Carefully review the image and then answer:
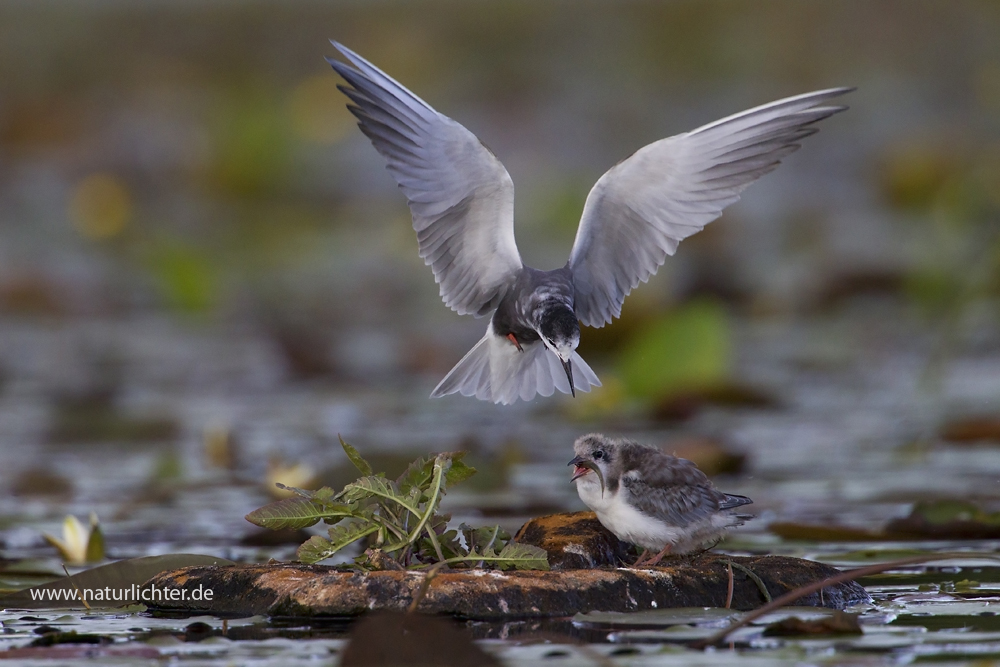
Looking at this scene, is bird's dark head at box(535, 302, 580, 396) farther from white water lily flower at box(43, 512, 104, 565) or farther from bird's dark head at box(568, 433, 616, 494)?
white water lily flower at box(43, 512, 104, 565)

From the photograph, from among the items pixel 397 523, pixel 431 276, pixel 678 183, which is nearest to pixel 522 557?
pixel 397 523

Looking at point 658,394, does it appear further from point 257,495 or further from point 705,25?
point 705,25

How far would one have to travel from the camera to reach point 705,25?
20.8 m

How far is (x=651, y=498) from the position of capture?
483cm

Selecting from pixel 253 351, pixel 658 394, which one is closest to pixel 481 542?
pixel 658 394

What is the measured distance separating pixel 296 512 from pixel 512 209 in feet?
5.00

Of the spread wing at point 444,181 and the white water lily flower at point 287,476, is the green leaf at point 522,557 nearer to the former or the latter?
the spread wing at point 444,181

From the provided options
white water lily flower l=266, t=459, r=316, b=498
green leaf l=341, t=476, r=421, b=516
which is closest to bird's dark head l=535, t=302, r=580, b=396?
green leaf l=341, t=476, r=421, b=516

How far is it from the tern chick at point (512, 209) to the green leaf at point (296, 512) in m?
0.97

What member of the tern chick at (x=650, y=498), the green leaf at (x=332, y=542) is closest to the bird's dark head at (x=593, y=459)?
the tern chick at (x=650, y=498)

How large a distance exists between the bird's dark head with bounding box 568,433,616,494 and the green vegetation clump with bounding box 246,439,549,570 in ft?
1.14

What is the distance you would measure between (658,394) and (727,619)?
4.75m

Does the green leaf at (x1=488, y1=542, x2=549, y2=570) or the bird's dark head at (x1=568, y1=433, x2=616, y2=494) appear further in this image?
the bird's dark head at (x1=568, y1=433, x2=616, y2=494)

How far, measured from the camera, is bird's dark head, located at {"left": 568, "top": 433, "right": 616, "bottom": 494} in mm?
4945
